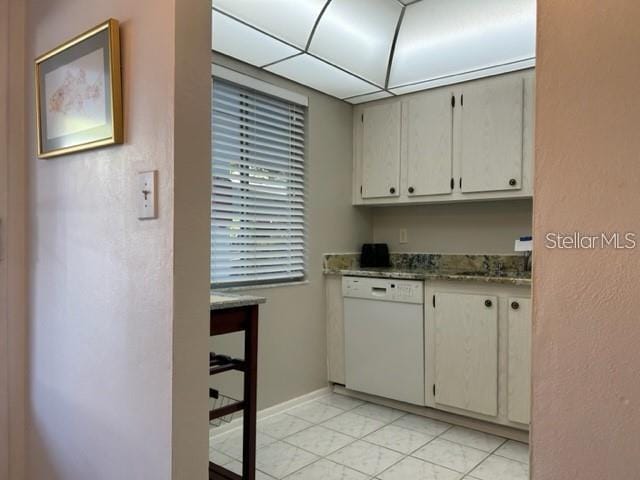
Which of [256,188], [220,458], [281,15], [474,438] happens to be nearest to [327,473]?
[220,458]

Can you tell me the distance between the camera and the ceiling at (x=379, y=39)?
220 centimetres

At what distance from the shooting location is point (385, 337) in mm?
2936

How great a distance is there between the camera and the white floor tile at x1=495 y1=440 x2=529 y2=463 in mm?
2322

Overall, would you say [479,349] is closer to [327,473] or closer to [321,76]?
[327,473]

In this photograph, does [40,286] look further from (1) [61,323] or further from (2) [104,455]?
(2) [104,455]

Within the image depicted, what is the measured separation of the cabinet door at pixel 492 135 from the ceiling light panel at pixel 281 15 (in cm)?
114

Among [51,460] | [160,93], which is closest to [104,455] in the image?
[51,460]

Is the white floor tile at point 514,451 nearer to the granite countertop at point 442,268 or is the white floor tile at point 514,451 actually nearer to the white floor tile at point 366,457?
the white floor tile at point 366,457

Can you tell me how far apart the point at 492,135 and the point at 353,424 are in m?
1.91

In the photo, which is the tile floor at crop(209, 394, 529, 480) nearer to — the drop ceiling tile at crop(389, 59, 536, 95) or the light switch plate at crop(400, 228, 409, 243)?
the light switch plate at crop(400, 228, 409, 243)

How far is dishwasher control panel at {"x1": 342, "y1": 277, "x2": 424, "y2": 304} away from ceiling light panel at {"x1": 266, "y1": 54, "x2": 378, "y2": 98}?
1231mm

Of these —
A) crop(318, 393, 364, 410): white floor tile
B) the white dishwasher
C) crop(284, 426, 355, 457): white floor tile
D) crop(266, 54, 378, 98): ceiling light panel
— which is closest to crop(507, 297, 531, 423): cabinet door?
the white dishwasher

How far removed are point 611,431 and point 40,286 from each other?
169 centimetres

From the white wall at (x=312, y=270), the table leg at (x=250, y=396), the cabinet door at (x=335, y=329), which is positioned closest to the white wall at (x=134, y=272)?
the table leg at (x=250, y=396)
